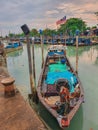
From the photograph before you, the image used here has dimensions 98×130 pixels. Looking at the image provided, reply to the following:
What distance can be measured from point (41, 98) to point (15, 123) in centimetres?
272

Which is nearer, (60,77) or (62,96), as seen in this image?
(62,96)

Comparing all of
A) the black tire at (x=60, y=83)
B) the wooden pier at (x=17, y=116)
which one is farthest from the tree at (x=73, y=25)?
the wooden pier at (x=17, y=116)

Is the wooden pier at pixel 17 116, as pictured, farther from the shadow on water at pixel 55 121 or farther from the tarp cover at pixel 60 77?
the tarp cover at pixel 60 77

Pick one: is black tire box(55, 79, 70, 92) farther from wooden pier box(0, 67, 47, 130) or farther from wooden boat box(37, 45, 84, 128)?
wooden pier box(0, 67, 47, 130)

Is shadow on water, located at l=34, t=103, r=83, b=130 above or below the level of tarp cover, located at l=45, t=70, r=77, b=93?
below

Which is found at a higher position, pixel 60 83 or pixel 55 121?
pixel 60 83

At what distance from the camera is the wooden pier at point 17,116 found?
473 centimetres

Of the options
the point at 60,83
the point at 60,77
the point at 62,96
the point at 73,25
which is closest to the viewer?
the point at 62,96

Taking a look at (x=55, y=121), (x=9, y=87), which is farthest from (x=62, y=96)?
(x=9, y=87)

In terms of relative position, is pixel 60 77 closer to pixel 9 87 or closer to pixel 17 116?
pixel 9 87

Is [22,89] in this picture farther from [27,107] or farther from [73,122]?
[27,107]

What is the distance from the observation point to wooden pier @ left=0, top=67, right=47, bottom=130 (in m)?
4.73

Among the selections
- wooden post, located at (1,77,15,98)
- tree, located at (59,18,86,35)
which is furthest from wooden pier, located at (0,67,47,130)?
tree, located at (59,18,86,35)

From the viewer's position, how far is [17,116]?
5.29 m
